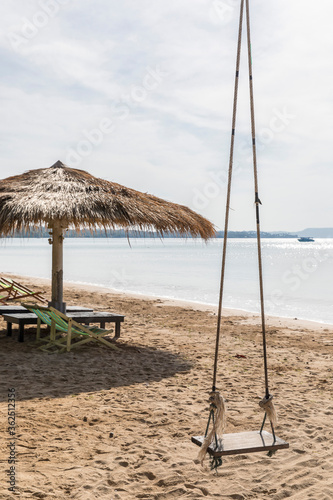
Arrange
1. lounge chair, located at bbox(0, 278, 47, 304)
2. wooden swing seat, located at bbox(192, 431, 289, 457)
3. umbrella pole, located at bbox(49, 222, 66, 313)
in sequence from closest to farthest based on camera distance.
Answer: wooden swing seat, located at bbox(192, 431, 289, 457) < umbrella pole, located at bbox(49, 222, 66, 313) < lounge chair, located at bbox(0, 278, 47, 304)

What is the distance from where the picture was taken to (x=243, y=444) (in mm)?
2723

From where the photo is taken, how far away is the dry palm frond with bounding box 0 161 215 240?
6.54m

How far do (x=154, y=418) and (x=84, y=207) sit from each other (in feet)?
10.7

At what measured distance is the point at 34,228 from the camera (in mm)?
7652

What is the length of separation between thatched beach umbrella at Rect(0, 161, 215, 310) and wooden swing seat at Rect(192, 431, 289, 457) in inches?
166

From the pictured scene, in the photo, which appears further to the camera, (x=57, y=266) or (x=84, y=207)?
(x=57, y=266)

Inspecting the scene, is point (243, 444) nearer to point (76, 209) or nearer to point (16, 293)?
point (76, 209)

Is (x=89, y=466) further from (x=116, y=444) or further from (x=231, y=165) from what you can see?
(x=231, y=165)

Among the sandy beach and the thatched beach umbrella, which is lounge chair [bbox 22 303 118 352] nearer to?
the sandy beach

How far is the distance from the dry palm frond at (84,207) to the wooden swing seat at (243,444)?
13.8 feet

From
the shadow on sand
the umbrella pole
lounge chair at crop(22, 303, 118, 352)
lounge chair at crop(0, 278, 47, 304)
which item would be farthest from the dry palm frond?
lounge chair at crop(0, 278, 47, 304)

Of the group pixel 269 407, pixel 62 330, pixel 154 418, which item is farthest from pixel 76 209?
pixel 269 407

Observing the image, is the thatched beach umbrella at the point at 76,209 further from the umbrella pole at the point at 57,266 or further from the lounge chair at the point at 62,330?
the lounge chair at the point at 62,330

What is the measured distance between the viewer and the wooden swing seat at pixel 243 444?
2613mm
